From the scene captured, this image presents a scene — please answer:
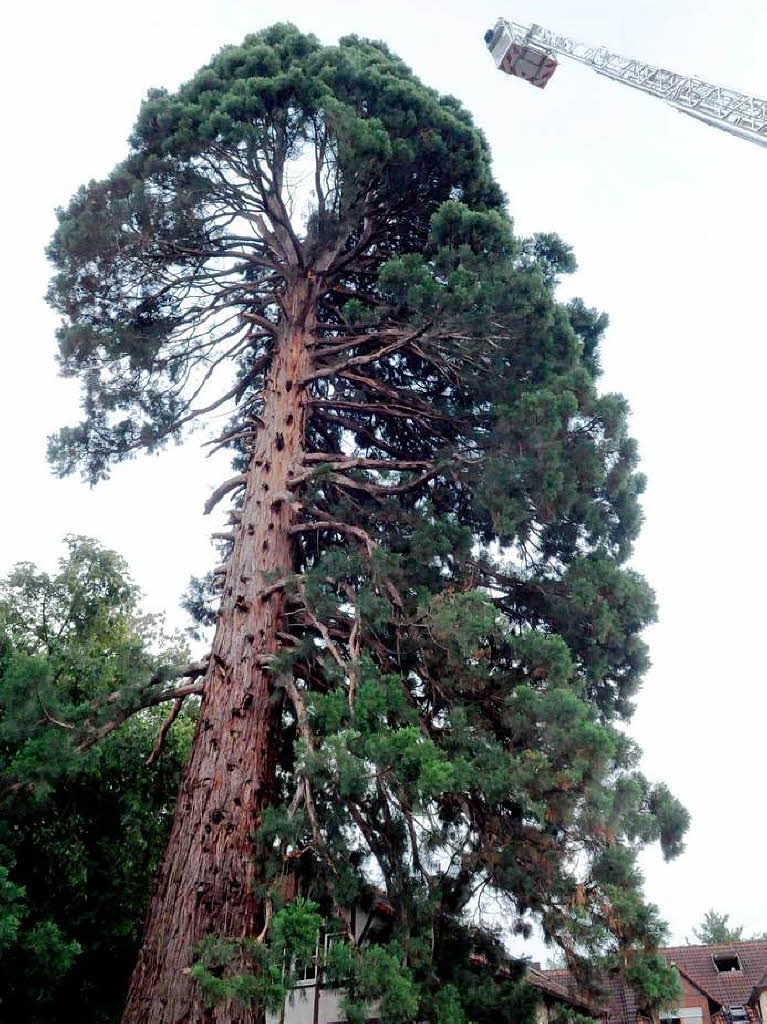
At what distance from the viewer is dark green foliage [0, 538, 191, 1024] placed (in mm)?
6930

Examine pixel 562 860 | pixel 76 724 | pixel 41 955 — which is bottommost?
pixel 41 955

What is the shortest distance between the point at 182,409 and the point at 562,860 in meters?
7.35

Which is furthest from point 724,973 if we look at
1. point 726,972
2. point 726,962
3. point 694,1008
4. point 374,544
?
point 374,544

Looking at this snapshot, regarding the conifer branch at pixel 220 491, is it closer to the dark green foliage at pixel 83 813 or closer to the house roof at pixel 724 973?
the dark green foliage at pixel 83 813

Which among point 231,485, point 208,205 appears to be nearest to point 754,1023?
point 231,485

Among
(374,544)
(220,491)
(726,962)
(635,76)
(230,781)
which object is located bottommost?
(726,962)

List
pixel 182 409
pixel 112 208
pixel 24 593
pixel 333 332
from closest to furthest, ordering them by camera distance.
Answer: pixel 112 208 < pixel 182 409 < pixel 333 332 < pixel 24 593

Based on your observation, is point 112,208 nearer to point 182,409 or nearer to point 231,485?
point 182,409

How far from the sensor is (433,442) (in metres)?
9.58

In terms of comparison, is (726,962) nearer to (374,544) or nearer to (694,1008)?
(694,1008)

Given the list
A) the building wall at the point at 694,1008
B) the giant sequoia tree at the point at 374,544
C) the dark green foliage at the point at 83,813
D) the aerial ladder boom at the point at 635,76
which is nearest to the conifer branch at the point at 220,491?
the giant sequoia tree at the point at 374,544

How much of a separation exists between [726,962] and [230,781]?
2864 centimetres

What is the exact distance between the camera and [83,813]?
10164 millimetres

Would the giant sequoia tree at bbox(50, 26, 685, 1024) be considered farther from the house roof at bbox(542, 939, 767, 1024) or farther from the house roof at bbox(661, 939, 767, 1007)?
the house roof at bbox(661, 939, 767, 1007)
